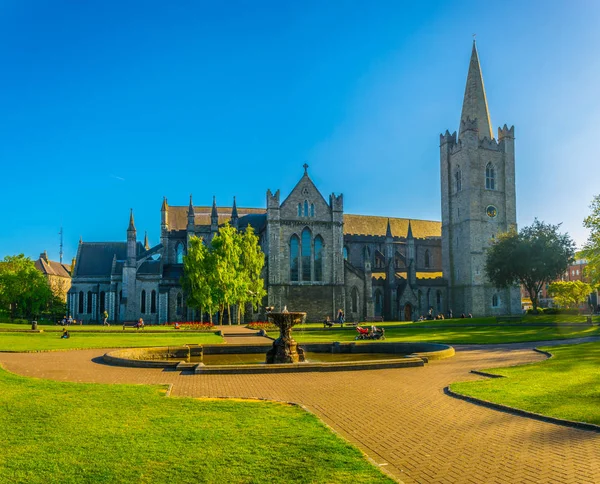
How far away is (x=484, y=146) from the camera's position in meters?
74.1

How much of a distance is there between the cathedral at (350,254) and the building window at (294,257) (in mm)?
122

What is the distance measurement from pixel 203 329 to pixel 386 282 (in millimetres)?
30400

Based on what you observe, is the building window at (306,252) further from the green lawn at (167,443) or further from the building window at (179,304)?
the green lawn at (167,443)

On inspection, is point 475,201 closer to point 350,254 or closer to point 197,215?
point 350,254

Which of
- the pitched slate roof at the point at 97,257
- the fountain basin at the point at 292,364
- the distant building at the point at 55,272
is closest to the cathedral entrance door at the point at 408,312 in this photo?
the pitched slate roof at the point at 97,257

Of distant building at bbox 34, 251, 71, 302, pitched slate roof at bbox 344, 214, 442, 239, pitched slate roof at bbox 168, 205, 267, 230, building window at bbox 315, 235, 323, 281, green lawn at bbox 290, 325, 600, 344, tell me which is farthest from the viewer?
distant building at bbox 34, 251, 71, 302

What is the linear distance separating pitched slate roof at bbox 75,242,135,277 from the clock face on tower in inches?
1993

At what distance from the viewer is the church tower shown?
71062 mm

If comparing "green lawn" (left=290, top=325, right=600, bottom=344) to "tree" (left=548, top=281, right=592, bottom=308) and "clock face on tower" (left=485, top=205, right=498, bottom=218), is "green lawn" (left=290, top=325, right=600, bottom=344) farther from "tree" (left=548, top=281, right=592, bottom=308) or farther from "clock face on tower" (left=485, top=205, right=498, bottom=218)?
"tree" (left=548, top=281, right=592, bottom=308)

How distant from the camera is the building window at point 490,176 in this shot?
74.4m

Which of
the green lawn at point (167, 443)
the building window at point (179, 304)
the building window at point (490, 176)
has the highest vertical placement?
the building window at point (490, 176)

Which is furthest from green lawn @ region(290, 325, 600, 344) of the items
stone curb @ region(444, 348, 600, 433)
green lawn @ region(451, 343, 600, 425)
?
stone curb @ region(444, 348, 600, 433)

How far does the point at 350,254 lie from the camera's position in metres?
73.8

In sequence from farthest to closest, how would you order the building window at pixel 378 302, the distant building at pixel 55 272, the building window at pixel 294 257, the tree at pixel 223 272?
the distant building at pixel 55 272, the building window at pixel 378 302, the building window at pixel 294 257, the tree at pixel 223 272
